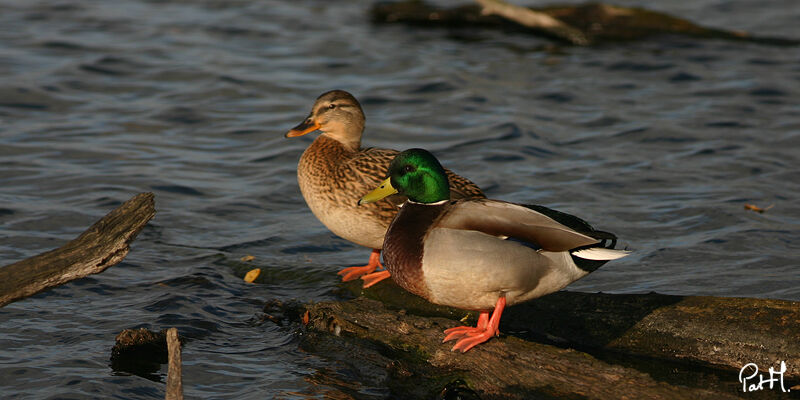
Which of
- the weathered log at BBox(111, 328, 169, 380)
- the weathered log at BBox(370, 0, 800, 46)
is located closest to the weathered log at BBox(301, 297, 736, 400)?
the weathered log at BBox(111, 328, 169, 380)

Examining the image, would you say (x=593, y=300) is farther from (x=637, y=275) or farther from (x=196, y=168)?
(x=196, y=168)

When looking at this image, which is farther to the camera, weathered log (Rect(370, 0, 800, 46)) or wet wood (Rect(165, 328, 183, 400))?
weathered log (Rect(370, 0, 800, 46))

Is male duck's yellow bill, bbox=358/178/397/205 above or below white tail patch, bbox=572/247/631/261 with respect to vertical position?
above

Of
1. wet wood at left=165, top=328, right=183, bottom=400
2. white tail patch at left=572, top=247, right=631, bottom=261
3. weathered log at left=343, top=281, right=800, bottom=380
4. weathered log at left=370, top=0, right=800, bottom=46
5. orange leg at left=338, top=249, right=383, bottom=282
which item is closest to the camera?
wet wood at left=165, top=328, right=183, bottom=400

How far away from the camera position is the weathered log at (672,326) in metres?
4.70

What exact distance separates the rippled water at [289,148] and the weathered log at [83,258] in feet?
2.69

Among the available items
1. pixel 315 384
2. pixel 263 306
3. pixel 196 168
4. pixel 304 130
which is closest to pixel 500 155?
pixel 196 168

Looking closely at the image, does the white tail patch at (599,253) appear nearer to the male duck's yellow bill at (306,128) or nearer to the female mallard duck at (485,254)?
the female mallard duck at (485,254)

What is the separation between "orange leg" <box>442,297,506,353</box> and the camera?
4.71 metres

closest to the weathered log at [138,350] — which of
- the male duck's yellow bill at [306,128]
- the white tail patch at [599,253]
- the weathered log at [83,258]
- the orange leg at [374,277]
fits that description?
the weathered log at [83,258]

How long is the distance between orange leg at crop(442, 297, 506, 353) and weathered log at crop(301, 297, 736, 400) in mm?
39

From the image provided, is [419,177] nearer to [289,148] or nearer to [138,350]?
[138,350]

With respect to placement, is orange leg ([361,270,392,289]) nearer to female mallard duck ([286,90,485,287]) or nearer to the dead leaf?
female mallard duck ([286,90,485,287])

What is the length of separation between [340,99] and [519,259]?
2.68 m
